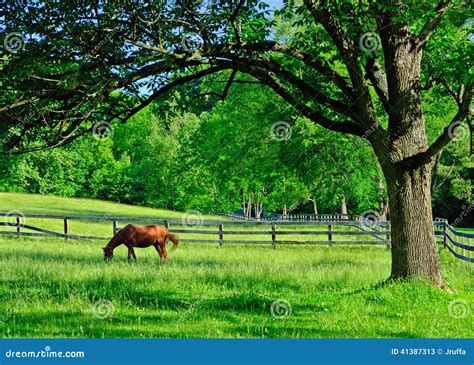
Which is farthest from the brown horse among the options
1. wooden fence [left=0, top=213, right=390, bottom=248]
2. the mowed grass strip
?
wooden fence [left=0, top=213, right=390, bottom=248]

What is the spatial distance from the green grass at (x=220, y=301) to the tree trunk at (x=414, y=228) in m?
0.39

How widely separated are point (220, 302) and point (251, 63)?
4699 mm

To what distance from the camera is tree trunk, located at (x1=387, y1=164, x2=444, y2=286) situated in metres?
10.9

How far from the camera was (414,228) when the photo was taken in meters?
10.9

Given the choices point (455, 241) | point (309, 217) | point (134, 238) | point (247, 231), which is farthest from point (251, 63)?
point (309, 217)

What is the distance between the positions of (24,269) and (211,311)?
7.48 m

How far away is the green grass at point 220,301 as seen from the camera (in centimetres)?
803

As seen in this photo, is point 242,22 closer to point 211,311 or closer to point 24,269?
point 211,311

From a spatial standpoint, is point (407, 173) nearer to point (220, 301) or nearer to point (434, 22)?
point (434, 22)

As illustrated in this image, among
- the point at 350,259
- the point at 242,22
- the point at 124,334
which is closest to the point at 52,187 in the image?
the point at 350,259

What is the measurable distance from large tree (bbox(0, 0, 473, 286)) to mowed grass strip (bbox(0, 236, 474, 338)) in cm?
166

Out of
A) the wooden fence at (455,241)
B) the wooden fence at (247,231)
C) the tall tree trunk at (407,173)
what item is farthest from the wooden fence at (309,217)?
the tall tree trunk at (407,173)

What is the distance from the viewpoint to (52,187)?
6338 centimetres

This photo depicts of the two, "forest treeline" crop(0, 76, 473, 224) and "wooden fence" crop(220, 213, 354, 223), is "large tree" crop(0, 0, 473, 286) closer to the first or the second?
"forest treeline" crop(0, 76, 473, 224)
